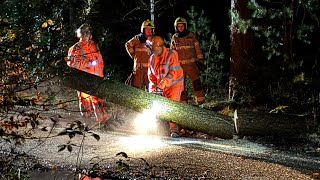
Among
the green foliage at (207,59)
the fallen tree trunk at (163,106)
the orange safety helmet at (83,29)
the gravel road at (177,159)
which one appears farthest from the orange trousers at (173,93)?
the orange safety helmet at (83,29)

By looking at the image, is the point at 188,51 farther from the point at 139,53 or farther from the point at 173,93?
the point at 173,93

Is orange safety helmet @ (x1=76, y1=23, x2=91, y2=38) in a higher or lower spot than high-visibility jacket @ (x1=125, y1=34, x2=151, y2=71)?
lower

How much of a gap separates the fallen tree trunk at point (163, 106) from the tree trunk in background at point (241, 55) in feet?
8.37

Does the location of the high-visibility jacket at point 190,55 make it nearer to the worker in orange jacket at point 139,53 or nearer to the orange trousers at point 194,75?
the orange trousers at point 194,75

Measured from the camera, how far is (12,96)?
13.7 ft

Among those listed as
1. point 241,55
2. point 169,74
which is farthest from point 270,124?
point 241,55

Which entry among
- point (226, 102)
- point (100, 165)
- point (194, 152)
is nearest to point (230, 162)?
point (194, 152)

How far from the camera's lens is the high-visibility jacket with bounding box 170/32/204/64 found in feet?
34.7

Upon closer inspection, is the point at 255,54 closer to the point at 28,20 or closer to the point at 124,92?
the point at 124,92

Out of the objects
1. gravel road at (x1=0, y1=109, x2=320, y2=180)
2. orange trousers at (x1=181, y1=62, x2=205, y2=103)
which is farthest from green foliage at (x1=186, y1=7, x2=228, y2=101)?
gravel road at (x1=0, y1=109, x2=320, y2=180)

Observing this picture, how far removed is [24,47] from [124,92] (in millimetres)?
4238

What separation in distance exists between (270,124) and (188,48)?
333 centimetres

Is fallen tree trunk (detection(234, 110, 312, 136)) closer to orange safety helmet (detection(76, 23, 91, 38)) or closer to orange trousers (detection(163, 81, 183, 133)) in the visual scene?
→ orange trousers (detection(163, 81, 183, 133))

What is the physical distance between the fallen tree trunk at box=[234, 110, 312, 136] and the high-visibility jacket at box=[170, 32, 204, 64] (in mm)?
2881
